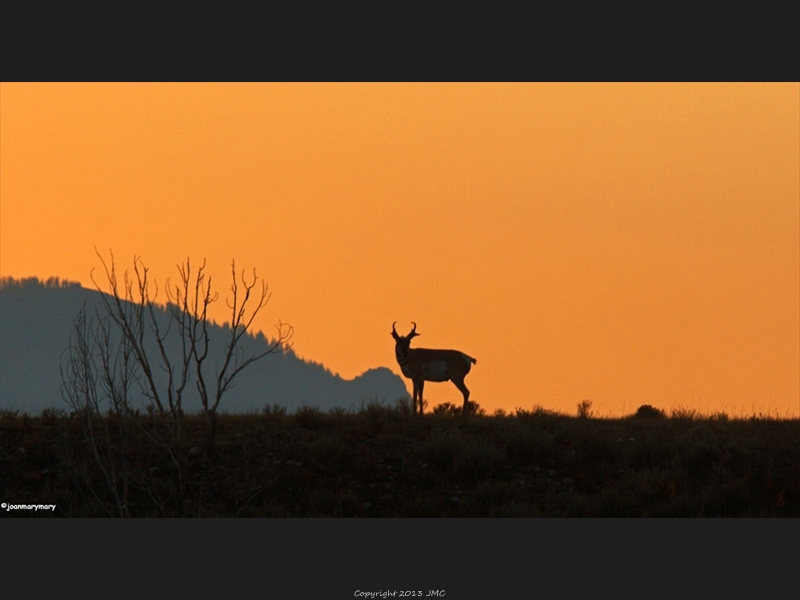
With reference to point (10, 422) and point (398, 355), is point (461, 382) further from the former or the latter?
point (10, 422)

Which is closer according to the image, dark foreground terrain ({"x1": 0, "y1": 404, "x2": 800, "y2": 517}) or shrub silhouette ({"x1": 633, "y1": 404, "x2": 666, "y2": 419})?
dark foreground terrain ({"x1": 0, "y1": 404, "x2": 800, "y2": 517})

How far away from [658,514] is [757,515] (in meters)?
1.69

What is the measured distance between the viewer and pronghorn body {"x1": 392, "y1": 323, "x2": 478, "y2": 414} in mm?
30953

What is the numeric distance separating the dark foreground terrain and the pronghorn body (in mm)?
4024

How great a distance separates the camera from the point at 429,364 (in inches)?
1241

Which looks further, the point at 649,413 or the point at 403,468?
the point at 649,413

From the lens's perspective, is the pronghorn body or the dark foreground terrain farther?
the pronghorn body

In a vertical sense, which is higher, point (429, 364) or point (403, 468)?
point (429, 364)

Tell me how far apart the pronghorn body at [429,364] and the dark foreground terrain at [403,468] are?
4.02 meters

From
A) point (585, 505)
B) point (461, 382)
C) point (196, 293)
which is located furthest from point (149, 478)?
point (461, 382)

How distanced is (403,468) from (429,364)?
7.03m

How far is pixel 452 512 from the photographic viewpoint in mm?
23109

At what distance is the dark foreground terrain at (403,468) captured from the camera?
23.2 metres

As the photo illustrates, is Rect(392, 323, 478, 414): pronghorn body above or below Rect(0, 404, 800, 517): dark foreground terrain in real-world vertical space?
above
